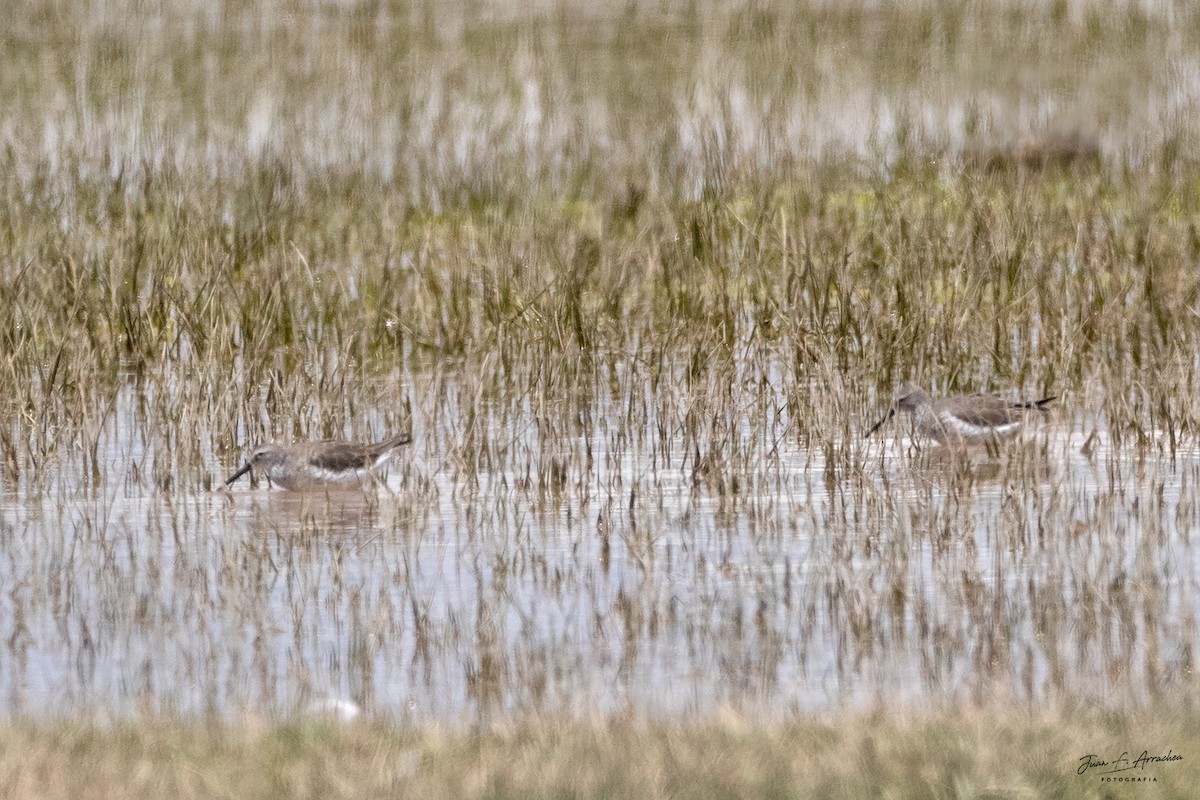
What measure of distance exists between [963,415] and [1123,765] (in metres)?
4.13

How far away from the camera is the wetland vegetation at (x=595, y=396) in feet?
16.3

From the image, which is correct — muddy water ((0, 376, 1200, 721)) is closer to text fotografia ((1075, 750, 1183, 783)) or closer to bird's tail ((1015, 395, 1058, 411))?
bird's tail ((1015, 395, 1058, 411))

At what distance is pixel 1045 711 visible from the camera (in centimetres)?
480

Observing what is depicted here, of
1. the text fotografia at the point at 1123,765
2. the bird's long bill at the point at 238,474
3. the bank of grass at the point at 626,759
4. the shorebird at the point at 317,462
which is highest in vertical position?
the text fotografia at the point at 1123,765

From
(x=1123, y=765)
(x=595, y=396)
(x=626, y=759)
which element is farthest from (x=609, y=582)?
(x=595, y=396)

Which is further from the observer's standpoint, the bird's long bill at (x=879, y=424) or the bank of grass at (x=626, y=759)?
the bird's long bill at (x=879, y=424)

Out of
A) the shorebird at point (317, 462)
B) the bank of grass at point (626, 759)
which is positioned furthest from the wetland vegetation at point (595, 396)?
the shorebird at point (317, 462)

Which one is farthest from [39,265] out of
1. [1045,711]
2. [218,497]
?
[1045,711]

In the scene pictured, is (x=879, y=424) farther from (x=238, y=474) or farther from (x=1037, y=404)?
(x=238, y=474)

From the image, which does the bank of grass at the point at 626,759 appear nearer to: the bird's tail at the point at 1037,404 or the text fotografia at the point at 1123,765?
the text fotografia at the point at 1123,765

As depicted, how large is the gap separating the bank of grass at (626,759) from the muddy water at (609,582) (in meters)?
0.39

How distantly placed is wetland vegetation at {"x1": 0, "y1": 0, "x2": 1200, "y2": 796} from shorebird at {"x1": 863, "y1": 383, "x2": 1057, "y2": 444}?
152 millimetres

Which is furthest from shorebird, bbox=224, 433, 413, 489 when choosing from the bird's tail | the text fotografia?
the text fotografia

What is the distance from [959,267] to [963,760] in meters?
5.51
